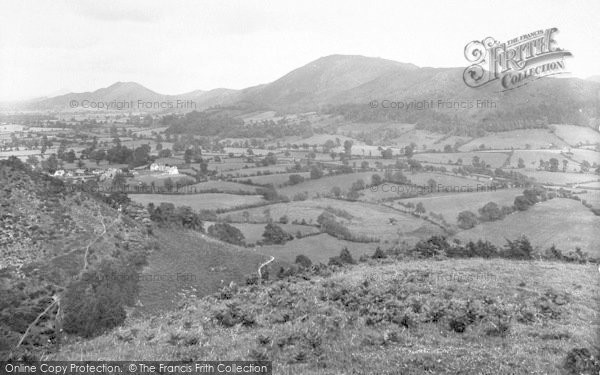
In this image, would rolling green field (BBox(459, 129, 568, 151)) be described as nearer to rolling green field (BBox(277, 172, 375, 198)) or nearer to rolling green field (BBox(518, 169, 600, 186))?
rolling green field (BBox(518, 169, 600, 186))

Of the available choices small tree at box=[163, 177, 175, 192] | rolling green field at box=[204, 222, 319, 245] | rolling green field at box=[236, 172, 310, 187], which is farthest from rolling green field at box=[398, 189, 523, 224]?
small tree at box=[163, 177, 175, 192]

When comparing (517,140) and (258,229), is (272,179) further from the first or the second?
(517,140)

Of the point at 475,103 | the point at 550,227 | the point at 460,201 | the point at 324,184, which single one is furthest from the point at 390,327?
the point at 475,103

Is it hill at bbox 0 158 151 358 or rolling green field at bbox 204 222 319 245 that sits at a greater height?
hill at bbox 0 158 151 358

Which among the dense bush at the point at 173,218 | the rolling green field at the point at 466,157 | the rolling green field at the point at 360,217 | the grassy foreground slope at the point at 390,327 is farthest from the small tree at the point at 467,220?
the rolling green field at the point at 466,157

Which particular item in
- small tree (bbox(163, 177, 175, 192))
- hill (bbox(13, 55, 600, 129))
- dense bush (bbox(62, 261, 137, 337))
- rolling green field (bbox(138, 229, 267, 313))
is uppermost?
hill (bbox(13, 55, 600, 129))

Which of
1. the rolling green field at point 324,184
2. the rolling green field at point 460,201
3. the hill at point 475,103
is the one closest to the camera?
the rolling green field at point 460,201

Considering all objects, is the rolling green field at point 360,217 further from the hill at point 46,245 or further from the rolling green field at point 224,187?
the hill at point 46,245
